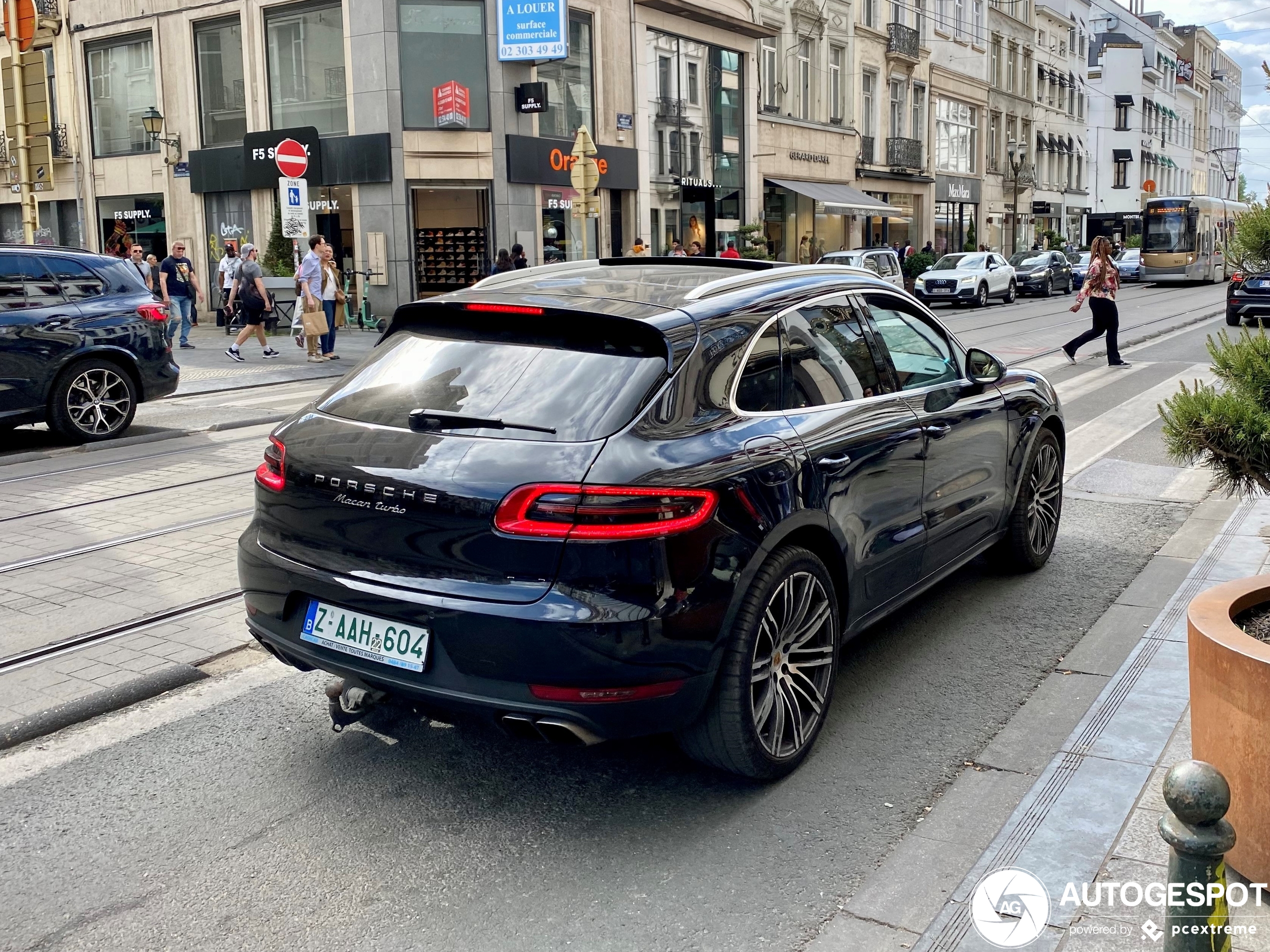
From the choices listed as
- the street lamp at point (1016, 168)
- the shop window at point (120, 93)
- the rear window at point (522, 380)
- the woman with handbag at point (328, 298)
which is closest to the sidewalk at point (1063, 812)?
the rear window at point (522, 380)

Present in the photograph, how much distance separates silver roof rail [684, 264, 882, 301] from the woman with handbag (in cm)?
1521

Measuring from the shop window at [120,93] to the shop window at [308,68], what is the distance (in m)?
4.10

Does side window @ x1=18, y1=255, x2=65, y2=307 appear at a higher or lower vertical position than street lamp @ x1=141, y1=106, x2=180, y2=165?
lower

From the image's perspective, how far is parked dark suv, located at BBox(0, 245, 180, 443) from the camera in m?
10.5

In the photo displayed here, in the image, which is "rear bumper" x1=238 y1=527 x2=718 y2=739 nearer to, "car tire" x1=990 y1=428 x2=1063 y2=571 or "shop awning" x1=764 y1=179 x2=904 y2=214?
"car tire" x1=990 y1=428 x2=1063 y2=571

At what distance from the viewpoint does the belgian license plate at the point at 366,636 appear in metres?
3.67

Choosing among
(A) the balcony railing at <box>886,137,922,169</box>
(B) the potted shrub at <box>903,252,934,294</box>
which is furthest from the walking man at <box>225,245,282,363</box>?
(A) the balcony railing at <box>886,137,922,169</box>

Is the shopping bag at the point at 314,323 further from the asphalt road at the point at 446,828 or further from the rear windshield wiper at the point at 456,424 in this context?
the rear windshield wiper at the point at 456,424

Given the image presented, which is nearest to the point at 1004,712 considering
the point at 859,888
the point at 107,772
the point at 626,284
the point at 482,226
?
the point at 859,888

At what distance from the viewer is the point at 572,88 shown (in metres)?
29.9

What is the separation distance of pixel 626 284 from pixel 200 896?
2.41 m

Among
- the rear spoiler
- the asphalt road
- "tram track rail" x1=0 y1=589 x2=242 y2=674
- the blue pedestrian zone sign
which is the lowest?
the asphalt road

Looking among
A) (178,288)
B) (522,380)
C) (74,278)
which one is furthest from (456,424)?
(178,288)

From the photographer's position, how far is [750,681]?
382 cm
